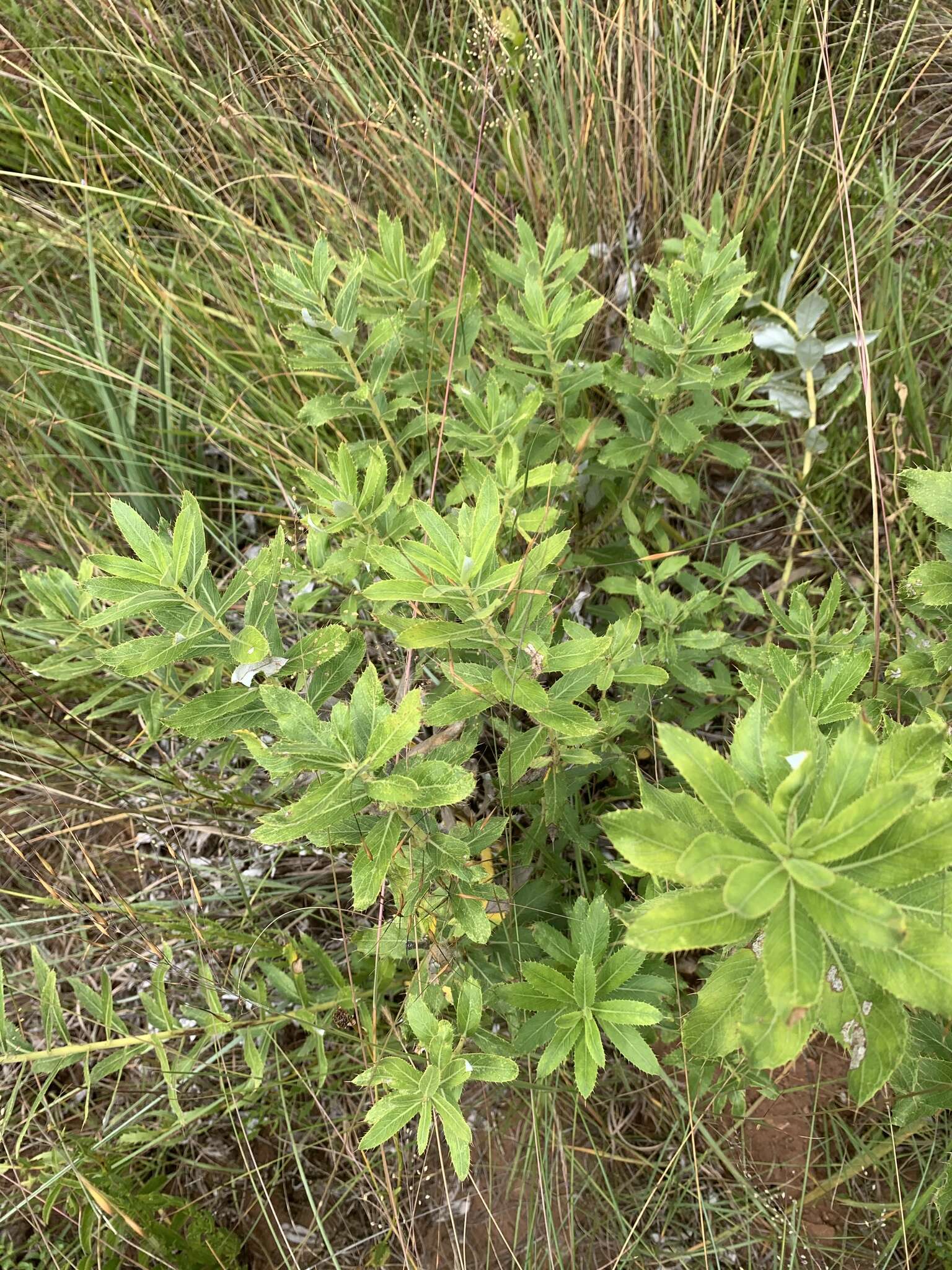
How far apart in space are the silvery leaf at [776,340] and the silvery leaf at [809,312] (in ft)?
0.14

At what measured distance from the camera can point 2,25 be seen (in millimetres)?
3748

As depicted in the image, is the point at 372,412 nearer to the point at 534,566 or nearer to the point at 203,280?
the point at 534,566

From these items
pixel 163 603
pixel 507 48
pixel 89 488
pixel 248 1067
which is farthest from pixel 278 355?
pixel 248 1067

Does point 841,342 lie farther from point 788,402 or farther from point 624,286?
point 624,286

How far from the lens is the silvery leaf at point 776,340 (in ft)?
8.91

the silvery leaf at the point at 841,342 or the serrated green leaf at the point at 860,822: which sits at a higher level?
the serrated green leaf at the point at 860,822

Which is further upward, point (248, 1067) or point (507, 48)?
point (507, 48)

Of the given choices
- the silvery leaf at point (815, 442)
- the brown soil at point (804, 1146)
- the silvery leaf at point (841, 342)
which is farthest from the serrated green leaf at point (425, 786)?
the silvery leaf at point (841, 342)

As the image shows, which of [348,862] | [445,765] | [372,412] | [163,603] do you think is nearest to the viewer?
[445,765]

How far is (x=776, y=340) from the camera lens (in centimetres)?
273

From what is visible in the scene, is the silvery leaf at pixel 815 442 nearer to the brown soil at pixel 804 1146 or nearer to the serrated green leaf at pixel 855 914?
the brown soil at pixel 804 1146

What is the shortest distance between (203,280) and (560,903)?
2.64 meters

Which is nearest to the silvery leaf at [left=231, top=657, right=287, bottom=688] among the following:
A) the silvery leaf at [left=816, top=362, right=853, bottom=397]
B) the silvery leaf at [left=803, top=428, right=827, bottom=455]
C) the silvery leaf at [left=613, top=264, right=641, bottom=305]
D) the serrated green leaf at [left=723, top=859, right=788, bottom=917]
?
the serrated green leaf at [left=723, top=859, right=788, bottom=917]

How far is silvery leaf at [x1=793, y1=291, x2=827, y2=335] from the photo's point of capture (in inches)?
104
